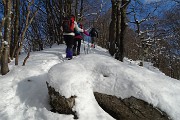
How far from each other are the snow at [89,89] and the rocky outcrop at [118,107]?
0.09 meters

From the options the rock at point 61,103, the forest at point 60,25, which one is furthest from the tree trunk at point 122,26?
the rock at point 61,103

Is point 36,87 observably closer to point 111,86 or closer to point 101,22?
point 111,86

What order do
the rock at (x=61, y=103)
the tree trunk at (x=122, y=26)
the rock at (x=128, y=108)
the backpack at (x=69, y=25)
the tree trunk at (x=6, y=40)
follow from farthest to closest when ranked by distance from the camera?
1. the tree trunk at (x=122, y=26)
2. the backpack at (x=69, y=25)
3. the tree trunk at (x=6, y=40)
4. the rock at (x=61, y=103)
5. the rock at (x=128, y=108)

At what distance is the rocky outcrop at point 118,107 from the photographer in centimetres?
440

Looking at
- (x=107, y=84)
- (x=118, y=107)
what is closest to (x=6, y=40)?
(x=107, y=84)

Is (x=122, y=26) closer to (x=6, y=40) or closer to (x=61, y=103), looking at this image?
(x=6, y=40)

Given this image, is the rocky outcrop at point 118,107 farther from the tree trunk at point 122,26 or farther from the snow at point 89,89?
the tree trunk at point 122,26

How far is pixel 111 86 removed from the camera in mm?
4801

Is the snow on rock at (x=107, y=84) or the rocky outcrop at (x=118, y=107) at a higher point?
the snow on rock at (x=107, y=84)

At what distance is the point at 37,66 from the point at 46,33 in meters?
13.8

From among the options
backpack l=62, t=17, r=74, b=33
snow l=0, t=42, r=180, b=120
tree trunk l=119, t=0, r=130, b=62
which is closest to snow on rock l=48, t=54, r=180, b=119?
snow l=0, t=42, r=180, b=120

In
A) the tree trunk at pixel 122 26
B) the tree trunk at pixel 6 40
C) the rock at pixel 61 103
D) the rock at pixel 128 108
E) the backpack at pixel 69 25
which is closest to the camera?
the rock at pixel 128 108

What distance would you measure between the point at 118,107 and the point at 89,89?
0.71m

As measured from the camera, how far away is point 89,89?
4.89 metres
